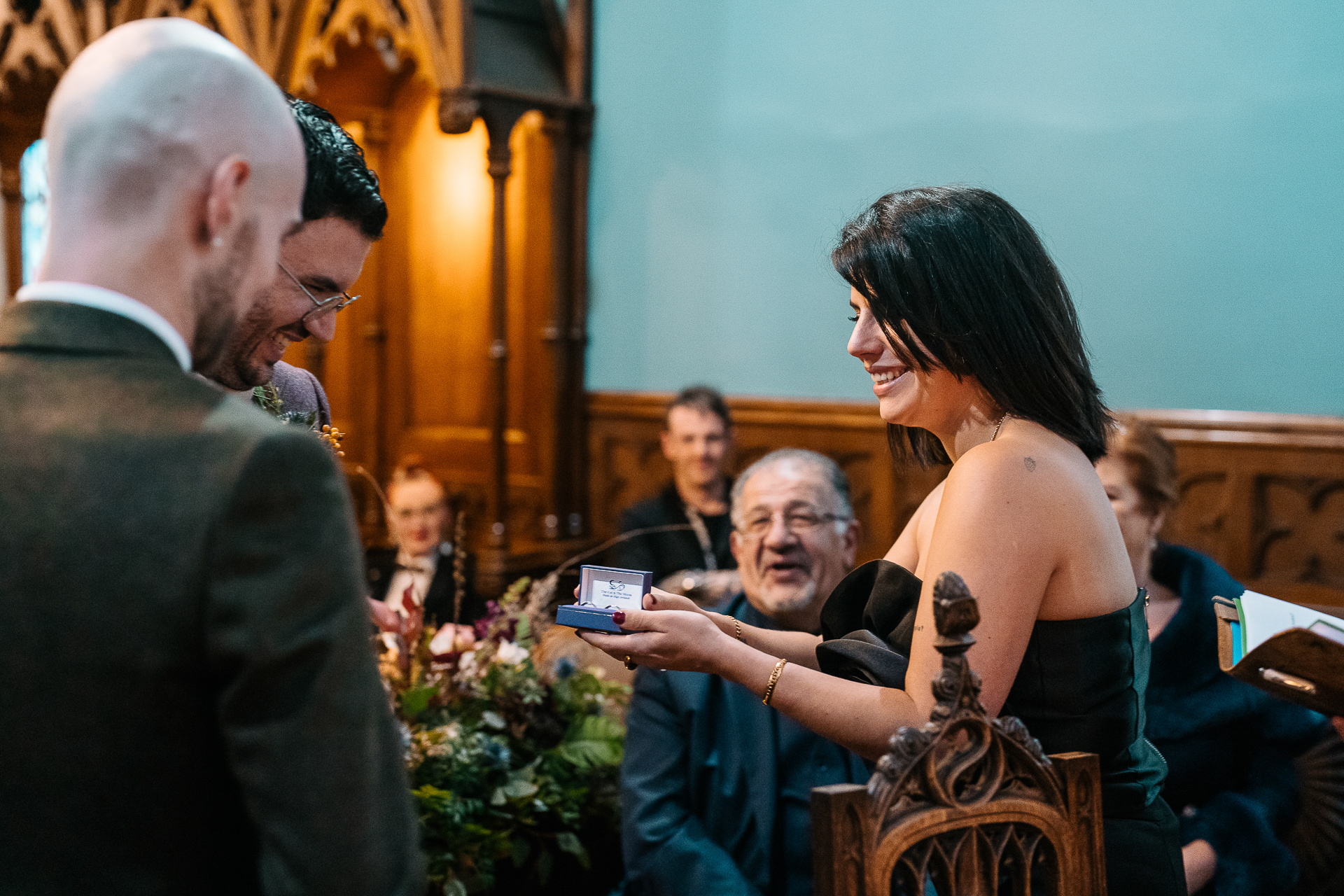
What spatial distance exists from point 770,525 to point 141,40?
1.89 m

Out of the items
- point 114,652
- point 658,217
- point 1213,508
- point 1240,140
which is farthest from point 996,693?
point 658,217

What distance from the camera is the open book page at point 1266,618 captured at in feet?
5.10

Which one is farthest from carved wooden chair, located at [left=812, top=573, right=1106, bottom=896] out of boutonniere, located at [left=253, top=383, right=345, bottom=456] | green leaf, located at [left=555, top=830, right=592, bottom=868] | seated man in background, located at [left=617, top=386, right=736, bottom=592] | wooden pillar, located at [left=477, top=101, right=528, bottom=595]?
wooden pillar, located at [left=477, top=101, right=528, bottom=595]

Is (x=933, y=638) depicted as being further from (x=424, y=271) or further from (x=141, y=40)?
(x=424, y=271)

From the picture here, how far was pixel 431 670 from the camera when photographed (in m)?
2.29

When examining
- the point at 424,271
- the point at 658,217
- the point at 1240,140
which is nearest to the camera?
the point at 1240,140

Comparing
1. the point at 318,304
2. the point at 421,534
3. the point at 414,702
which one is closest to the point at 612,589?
the point at 318,304

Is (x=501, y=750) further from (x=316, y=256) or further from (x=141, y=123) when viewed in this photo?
(x=141, y=123)

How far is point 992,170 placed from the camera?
14.1 ft

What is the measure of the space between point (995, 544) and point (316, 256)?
1026mm

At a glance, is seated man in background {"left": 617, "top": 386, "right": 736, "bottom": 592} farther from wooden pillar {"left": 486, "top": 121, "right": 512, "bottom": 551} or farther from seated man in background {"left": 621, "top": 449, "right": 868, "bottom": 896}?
seated man in background {"left": 621, "top": 449, "right": 868, "bottom": 896}

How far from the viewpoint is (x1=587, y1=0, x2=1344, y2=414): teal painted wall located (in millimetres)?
3787

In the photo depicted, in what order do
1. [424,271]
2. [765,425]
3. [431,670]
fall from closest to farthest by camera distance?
[431,670] < [765,425] < [424,271]

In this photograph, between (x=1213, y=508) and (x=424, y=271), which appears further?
(x=424, y=271)
